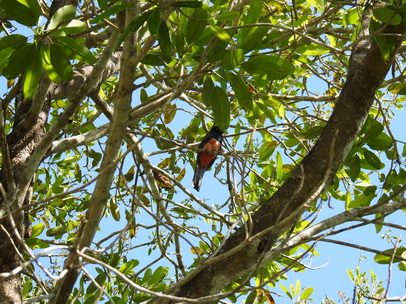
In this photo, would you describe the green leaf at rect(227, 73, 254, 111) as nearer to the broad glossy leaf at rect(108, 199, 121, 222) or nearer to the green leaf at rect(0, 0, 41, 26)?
the green leaf at rect(0, 0, 41, 26)

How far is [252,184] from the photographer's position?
13.2 ft

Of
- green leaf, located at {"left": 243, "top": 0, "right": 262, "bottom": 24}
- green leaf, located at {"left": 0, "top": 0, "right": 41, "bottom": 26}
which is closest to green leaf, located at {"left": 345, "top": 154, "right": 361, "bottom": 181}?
green leaf, located at {"left": 243, "top": 0, "right": 262, "bottom": 24}

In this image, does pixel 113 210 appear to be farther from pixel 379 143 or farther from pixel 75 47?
pixel 379 143

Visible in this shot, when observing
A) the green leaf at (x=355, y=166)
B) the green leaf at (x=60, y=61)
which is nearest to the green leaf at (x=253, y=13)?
the green leaf at (x=60, y=61)

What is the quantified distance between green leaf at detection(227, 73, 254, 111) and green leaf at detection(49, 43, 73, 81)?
0.73 meters

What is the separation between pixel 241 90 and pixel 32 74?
3.14 feet

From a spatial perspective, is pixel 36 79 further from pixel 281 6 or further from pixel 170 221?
pixel 281 6

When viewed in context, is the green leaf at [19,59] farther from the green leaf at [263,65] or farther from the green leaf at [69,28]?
the green leaf at [263,65]

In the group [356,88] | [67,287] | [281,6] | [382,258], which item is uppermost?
[281,6]

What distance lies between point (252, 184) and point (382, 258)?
1205 mm

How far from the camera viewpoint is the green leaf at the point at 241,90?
2633 millimetres

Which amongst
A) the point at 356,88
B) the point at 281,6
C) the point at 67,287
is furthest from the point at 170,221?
the point at 281,6

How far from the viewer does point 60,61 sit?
2.47 m

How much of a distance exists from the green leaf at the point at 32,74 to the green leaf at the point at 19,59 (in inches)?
0.9
